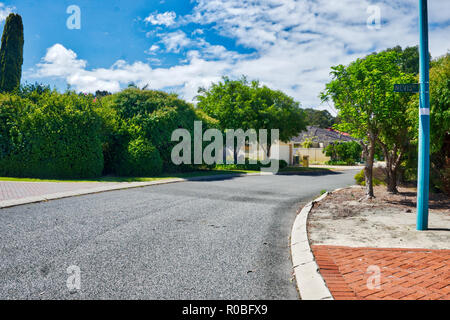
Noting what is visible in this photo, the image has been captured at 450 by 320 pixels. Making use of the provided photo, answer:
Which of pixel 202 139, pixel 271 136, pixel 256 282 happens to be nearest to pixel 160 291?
pixel 256 282

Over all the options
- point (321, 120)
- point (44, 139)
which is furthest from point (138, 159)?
point (321, 120)

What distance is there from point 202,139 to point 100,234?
594 inches

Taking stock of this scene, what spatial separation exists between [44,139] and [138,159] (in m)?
4.60

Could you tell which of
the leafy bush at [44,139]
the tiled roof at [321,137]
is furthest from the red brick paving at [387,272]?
the tiled roof at [321,137]

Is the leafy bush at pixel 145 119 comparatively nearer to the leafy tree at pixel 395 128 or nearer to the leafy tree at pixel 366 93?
the leafy tree at pixel 366 93

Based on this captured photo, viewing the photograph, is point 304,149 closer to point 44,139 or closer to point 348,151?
point 348,151

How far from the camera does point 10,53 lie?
949 inches

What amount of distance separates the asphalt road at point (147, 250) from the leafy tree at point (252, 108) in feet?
53.2

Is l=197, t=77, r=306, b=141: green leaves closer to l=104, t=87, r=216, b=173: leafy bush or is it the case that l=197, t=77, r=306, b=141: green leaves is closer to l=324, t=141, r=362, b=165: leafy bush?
l=104, t=87, r=216, b=173: leafy bush

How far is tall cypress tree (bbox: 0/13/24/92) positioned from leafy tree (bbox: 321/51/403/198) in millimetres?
25525

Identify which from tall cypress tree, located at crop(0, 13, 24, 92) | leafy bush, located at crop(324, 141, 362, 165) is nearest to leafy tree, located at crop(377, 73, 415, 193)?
leafy bush, located at crop(324, 141, 362, 165)

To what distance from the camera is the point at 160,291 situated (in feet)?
10.7

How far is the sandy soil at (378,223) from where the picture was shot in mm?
5000
